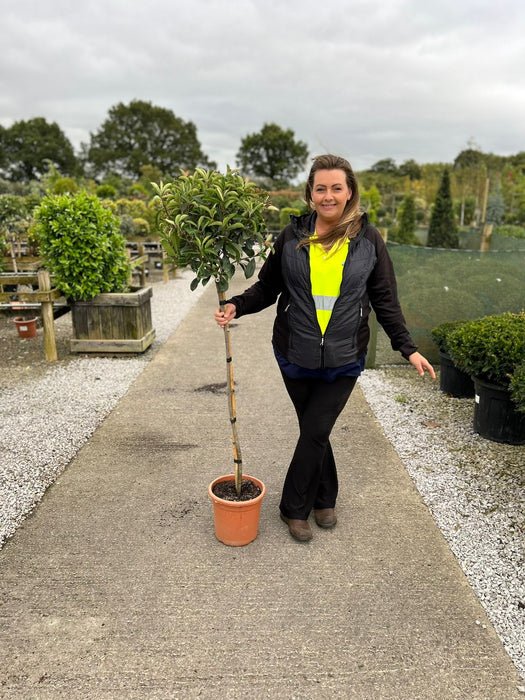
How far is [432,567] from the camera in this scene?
8.79 feet

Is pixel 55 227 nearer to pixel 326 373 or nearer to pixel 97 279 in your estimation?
pixel 97 279

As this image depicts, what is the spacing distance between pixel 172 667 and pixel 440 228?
763 inches

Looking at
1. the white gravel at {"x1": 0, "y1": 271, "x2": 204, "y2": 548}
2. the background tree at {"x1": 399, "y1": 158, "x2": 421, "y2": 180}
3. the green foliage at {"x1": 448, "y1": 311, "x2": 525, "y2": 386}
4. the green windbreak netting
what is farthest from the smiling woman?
the background tree at {"x1": 399, "y1": 158, "x2": 421, "y2": 180}

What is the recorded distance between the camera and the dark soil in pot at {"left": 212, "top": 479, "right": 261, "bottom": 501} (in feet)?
9.27

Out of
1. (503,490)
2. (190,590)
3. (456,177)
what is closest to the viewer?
(190,590)

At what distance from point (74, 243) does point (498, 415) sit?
4854 millimetres

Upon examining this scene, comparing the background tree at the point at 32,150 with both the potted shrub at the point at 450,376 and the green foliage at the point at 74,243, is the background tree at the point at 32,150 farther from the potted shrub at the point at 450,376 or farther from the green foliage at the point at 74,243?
the potted shrub at the point at 450,376

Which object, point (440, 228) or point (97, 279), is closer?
point (97, 279)

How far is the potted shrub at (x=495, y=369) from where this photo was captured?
13.1 feet

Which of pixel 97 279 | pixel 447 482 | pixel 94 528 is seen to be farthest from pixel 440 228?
A: pixel 94 528

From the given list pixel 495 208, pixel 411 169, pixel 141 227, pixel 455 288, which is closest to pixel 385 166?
pixel 411 169

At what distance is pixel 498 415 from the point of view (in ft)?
13.5

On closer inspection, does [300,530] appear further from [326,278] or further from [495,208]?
[495,208]

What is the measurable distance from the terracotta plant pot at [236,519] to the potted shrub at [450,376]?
3.02 m
